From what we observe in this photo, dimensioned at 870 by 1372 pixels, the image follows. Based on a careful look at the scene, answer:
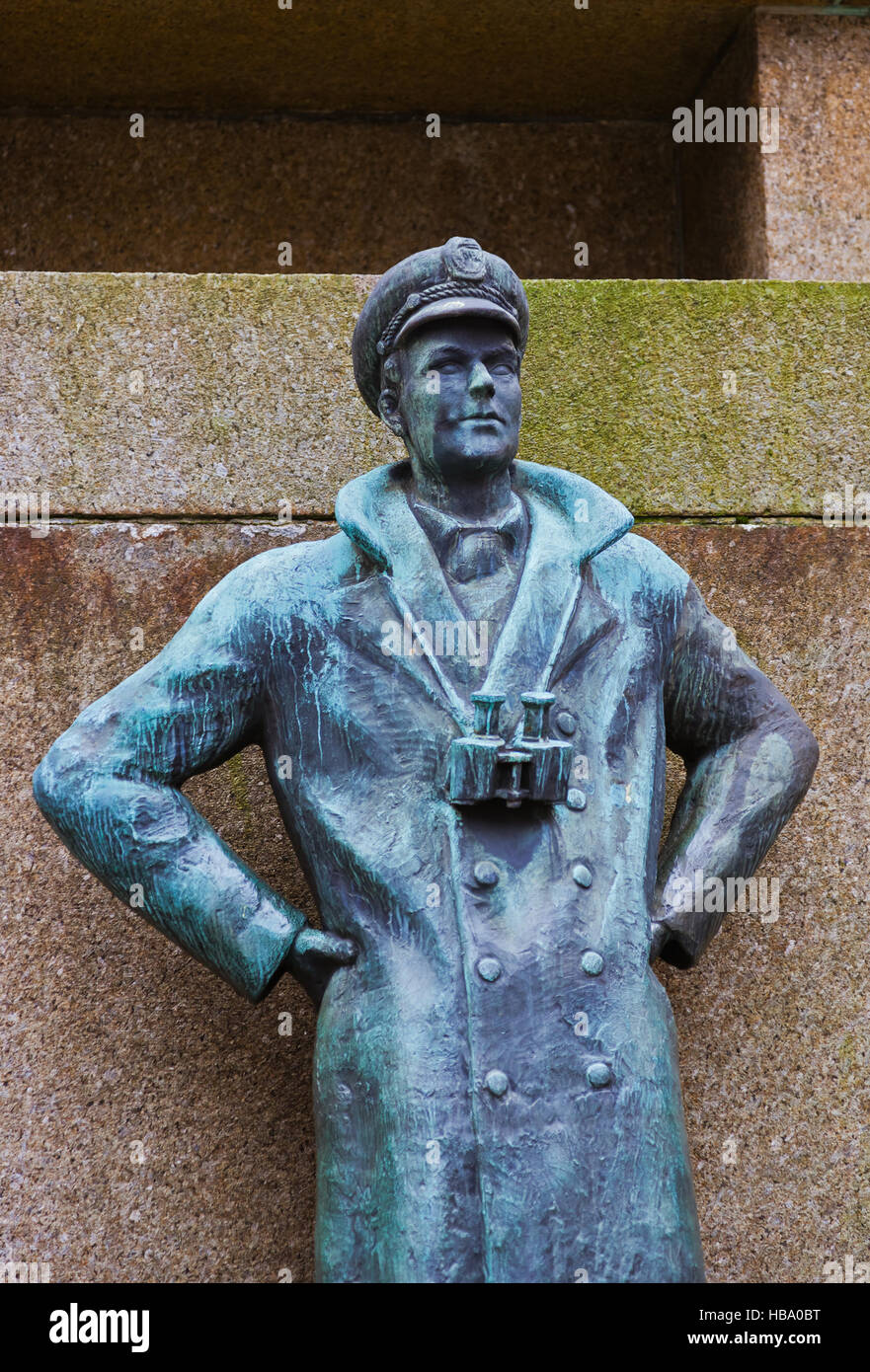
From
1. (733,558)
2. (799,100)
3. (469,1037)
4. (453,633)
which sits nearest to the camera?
(469,1037)

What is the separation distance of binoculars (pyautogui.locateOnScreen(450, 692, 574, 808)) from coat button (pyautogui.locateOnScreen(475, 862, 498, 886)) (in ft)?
0.47

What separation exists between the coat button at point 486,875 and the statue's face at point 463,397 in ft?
3.07

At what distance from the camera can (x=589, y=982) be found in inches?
175

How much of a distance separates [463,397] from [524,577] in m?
0.44

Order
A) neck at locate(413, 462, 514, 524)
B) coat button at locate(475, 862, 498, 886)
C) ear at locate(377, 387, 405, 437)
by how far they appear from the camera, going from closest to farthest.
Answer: coat button at locate(475, 862, 498, 886) → neck at locate(413, 462, 514, 524) → ear at locate(377, 387, 405, 437)

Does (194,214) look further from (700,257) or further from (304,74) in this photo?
(700,257)

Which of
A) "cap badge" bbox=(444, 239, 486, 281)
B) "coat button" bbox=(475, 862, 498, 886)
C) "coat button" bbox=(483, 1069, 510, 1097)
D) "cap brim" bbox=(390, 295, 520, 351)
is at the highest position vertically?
"cap badge" bbox=(444, 239, 486, 281)

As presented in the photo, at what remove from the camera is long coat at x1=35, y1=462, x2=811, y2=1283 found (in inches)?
170

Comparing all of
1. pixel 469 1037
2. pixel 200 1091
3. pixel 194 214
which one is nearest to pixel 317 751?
pixel 469 1037

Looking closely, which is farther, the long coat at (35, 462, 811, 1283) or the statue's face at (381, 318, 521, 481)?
the statue's face at (381, 318, 521, 481)

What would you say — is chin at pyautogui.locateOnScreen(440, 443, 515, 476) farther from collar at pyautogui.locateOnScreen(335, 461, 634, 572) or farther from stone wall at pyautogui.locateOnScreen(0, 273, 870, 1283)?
stone wall at pyautogui.locateOnScreen(0, 273, 870, 1283)

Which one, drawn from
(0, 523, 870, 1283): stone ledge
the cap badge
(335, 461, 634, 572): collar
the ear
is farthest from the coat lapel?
(0, 523, 870, 1283): stone ledge

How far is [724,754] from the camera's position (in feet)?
16.4

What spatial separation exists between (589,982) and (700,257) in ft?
11.3
